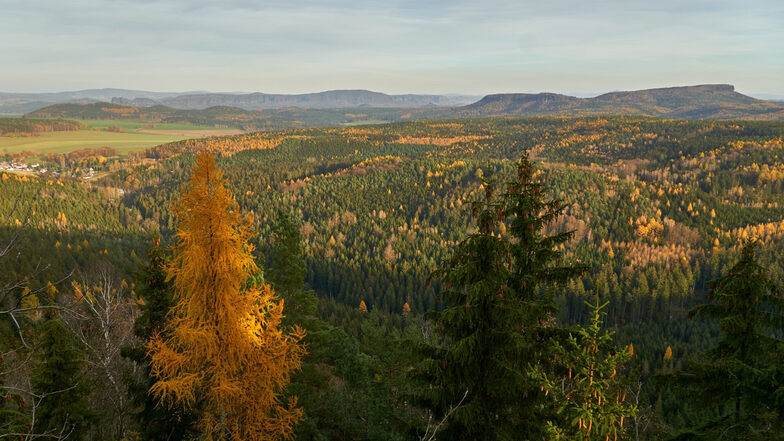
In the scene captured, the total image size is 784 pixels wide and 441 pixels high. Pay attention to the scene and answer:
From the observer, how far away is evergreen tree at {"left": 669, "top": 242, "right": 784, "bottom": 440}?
39.0 feet

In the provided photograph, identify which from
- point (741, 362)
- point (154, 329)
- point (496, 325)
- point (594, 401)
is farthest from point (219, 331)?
point (741, 362)

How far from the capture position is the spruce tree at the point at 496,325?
42.7ft

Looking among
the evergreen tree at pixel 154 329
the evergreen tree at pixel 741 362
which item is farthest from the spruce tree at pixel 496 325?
the evergreen tree at pixel 154 329

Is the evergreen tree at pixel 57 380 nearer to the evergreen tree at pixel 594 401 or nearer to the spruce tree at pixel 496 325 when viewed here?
the spruce tree at pixel 496 325

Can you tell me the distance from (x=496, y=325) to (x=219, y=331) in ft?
30.2

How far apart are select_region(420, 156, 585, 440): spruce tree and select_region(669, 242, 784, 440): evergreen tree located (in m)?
4.61

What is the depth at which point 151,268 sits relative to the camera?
64.8 ft

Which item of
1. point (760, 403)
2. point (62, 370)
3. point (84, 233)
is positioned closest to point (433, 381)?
point (760, 403)

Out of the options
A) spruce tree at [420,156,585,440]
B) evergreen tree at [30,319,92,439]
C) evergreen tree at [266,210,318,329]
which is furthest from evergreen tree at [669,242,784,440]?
evergreen tree at [30,319,92,439]

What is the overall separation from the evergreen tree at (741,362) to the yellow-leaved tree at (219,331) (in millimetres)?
13756

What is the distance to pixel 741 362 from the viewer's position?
12.0 meters

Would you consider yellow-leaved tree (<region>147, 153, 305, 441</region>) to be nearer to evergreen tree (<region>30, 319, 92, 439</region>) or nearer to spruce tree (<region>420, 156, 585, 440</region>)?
spruce tree (<region>420, 156, 585, 440</region>)

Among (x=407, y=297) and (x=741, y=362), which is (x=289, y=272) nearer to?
(x=741, y=362)

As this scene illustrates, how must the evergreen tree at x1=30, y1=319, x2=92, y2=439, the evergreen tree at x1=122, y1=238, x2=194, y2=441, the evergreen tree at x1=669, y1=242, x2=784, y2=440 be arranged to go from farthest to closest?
1. the evergreen tree at x1=122, y1=238, x2=194, y2=441
2. the evergreen tree at x1=30, y1=319, x2=92, y2=439
3. the evergreen tree at x1=669, y1=242, x2=784, y2=440
